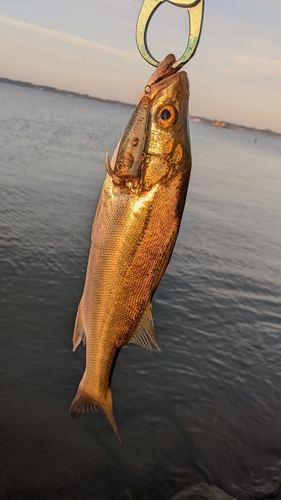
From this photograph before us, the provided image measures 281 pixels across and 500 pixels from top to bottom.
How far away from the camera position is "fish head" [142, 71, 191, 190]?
294 centimetres

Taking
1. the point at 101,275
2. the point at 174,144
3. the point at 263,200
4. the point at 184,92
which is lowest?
the point at 263,200

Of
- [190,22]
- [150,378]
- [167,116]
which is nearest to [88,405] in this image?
[167,116]

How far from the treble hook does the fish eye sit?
0.27m

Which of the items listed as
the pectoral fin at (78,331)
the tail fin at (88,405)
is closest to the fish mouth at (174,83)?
the pectoral fin at (78,331)

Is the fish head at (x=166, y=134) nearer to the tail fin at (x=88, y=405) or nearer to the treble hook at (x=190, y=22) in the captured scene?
the treble hook at (x=190, y=22)

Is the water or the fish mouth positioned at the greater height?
the fish mouth

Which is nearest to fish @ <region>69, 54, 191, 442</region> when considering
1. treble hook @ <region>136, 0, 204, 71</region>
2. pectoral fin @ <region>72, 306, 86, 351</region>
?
treble hook @ <region>136, 0, 204, 71</region>

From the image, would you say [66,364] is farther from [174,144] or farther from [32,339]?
[174,144]

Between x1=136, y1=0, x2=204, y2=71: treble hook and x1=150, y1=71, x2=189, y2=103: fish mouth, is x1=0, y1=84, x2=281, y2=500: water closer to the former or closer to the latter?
x1=150, y1=71, x2=189, y2=103: fish mouth

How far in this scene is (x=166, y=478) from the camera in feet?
24.3

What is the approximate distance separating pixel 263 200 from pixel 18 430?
1107 inches

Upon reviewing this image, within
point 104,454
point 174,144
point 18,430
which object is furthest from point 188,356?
point 174,144

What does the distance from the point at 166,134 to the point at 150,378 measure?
7.76 m

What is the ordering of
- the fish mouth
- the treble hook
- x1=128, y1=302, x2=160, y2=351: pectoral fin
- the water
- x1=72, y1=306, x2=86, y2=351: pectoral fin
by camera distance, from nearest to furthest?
the treble hook → the fish mouth → x1=128, y1=302, x2=160, y2=351: pectoral fin → x1=72, y1=306, x2=86, y2=351: pectoral fin → the water
